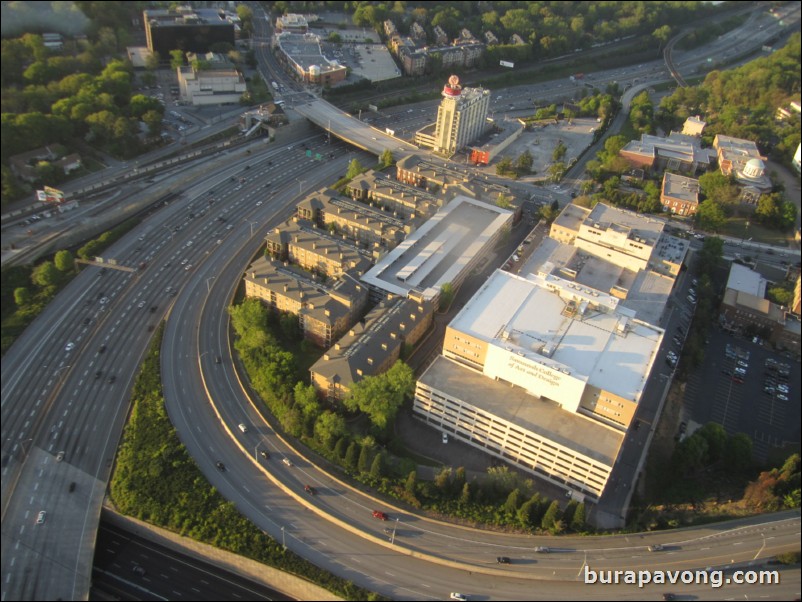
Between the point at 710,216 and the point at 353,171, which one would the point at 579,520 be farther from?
the point at 353,171

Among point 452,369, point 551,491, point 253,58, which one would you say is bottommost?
point 551,491

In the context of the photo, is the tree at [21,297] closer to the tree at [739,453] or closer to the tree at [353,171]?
the tree at [353,171]

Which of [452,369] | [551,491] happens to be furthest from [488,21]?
[551,491]

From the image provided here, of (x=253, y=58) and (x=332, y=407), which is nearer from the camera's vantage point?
(x=332, y=407)

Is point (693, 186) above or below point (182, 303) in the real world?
above

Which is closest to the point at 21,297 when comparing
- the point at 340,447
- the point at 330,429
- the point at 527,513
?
the point at 330,429

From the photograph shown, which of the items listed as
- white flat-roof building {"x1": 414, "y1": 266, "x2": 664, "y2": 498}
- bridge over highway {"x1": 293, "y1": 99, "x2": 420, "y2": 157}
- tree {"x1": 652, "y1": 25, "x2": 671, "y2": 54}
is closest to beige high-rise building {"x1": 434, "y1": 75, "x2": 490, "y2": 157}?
bridge over highway {"x1": 293, "y1": 99, "x2": 420, "y2": 157}

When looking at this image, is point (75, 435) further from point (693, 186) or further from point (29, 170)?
point (693, 186)
